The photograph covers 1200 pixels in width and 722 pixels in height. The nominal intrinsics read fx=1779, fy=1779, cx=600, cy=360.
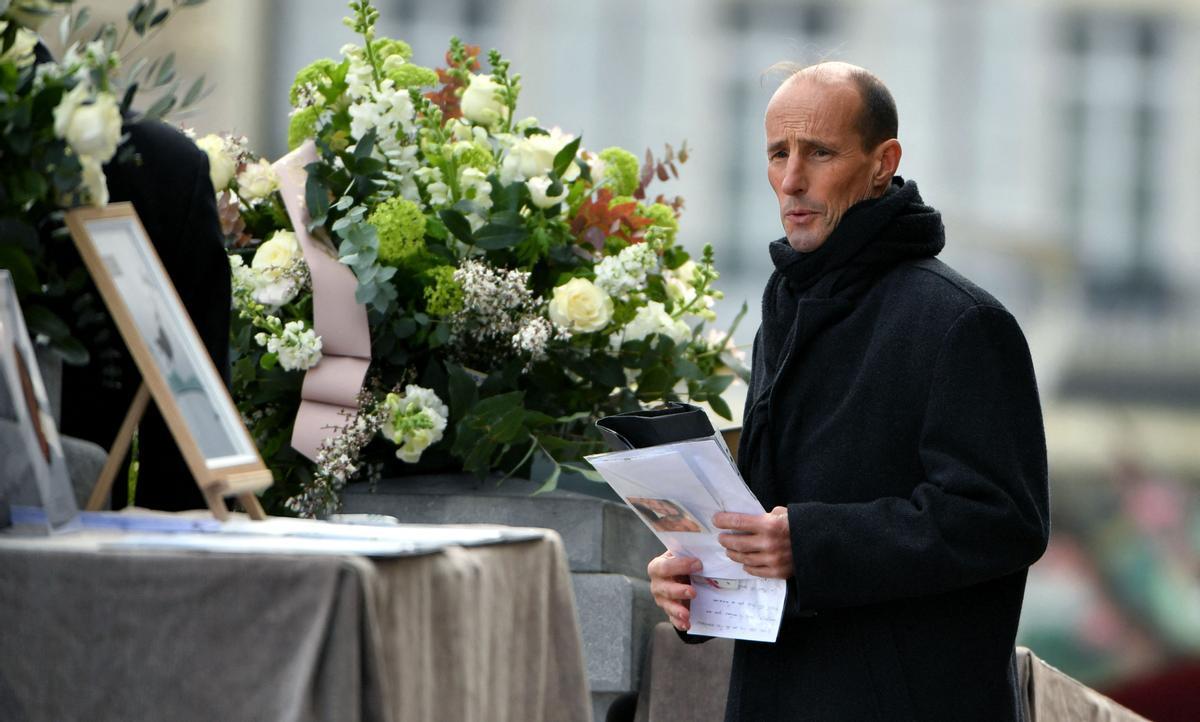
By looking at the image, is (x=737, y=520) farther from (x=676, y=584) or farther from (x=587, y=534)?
(x=587, y=534)

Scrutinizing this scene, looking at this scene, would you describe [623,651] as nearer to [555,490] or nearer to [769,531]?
[555,490]

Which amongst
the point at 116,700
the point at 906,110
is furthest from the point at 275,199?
the point at 906,110

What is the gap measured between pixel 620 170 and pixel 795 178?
983 millimetres

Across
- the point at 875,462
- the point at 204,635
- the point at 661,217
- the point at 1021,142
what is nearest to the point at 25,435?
the point at 204,635

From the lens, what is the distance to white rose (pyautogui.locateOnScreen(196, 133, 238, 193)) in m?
2.92

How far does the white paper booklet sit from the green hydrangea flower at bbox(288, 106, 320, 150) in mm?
1194

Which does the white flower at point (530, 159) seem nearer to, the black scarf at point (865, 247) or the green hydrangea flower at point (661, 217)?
the green hydrangea flower at point (661, 217)

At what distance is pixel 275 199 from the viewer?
304cm

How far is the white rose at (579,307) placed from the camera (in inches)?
111

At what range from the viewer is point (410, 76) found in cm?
303

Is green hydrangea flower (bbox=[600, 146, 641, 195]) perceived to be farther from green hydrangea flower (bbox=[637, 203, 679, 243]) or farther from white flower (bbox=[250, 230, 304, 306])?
white flower (bbox=[250, 230, 304, 306])

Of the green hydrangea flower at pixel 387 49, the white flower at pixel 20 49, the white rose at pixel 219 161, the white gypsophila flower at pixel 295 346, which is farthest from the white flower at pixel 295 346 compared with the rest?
the white flower at pixel 20 49

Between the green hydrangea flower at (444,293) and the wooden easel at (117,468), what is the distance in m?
1.18

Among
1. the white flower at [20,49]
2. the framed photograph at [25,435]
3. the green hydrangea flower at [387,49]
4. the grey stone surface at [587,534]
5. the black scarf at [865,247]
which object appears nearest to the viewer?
the framed photograph at [25,435]
